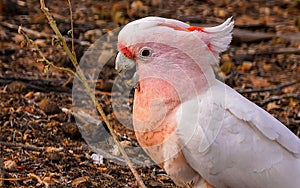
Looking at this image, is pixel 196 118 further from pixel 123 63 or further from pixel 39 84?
pixel 39 84

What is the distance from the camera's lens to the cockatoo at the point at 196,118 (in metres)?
3.25

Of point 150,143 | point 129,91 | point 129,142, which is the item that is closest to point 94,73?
point 129,91

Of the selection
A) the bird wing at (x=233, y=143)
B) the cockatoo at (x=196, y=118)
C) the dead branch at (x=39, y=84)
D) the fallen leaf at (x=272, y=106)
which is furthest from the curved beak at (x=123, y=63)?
the fallen leaf at (x=272, y=106)

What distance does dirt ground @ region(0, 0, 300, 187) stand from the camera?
4.16 m

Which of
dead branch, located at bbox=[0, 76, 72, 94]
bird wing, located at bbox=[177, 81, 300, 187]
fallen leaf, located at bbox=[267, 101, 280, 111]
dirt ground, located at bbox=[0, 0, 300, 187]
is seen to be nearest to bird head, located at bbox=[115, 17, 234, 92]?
bird wing, located at bbox=[177, 81, 300, 187]

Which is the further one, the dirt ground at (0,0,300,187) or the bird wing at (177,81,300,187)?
the dirt ground at (0,0,300,187)

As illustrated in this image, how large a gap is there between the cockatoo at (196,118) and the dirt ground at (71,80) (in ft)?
1.67

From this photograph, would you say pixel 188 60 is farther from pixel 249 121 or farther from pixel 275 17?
pixel 275 17

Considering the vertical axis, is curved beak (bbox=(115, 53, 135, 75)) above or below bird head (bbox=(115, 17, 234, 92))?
below

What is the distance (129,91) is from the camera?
16.9 ft

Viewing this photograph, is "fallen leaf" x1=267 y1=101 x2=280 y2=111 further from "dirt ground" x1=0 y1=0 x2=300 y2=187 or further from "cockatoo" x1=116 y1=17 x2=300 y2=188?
"cockatoo" x1=116 y1=17 x2=300 y2=188

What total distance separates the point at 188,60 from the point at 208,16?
4.07m

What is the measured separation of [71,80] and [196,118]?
7.36 feet

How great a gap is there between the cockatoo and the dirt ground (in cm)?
51
